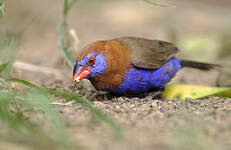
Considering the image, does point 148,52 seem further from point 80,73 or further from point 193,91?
point 80,73

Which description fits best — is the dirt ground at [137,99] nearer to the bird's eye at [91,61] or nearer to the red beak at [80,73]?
the red beak at [80,73]

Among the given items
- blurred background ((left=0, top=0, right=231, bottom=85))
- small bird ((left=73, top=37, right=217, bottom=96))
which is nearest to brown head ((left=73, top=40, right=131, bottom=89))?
small bird ((left=73, top=37, right=217, bottom=96))

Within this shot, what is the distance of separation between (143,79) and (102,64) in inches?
23.9

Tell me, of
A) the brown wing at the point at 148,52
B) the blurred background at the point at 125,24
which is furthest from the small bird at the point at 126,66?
the blurred background at the point at 125,24

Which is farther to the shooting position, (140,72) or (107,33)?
(107,33)

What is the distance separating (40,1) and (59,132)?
9171 millimetres

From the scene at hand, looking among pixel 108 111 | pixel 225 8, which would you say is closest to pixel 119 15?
pixel 225 8

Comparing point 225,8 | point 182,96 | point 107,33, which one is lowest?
point 182,96

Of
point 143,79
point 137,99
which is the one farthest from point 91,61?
point 143,79

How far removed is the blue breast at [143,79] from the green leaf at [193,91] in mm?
150

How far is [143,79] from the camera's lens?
173 inches

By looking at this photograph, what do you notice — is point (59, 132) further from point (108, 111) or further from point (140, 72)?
point (140, 72)

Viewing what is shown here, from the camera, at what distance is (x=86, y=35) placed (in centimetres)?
832

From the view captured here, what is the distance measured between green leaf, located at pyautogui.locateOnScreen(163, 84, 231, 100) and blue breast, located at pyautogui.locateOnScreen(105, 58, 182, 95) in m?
0.15
